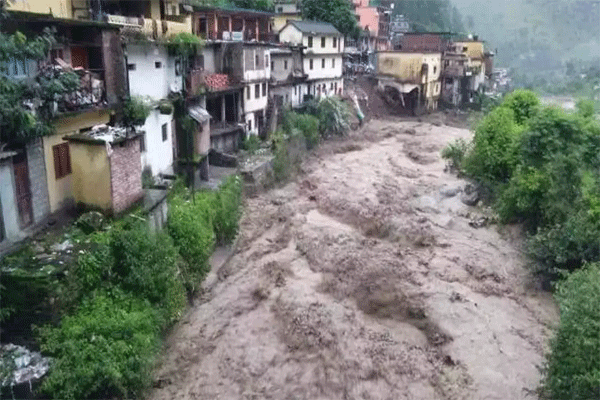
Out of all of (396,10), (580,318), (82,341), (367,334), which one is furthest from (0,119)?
(396,10)

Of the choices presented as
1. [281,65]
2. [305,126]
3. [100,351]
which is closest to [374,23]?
[281,65]

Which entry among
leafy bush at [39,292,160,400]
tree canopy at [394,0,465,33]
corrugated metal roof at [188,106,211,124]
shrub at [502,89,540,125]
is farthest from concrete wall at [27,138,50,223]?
tree canopy at [394,0,465,33]

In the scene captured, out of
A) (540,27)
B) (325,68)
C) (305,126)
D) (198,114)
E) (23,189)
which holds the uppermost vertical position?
(540,27)

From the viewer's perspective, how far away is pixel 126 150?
1533 centimetres

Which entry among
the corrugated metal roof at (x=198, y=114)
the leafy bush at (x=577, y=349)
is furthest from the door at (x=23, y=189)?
the leafy bush at (x=577, y=349)

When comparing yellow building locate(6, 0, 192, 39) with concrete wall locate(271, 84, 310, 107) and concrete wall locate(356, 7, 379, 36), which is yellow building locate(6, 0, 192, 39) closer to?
concrete wall locate(271, 84, 310, 107)

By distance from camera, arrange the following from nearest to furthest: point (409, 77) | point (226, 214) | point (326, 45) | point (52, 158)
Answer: point (52, 158)
point (226, 214)
point (326, 45)
point (409, 77)

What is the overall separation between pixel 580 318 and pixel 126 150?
11.7m

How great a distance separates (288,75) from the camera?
1443 inches

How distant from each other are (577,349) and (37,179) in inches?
519

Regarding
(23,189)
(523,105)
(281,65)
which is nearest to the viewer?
(23,189)

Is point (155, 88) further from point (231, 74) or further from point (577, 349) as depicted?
point (577, 349)

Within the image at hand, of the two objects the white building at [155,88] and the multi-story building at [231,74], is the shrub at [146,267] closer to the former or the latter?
the white building at [155,88]

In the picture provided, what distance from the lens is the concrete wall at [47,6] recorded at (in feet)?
59.2
